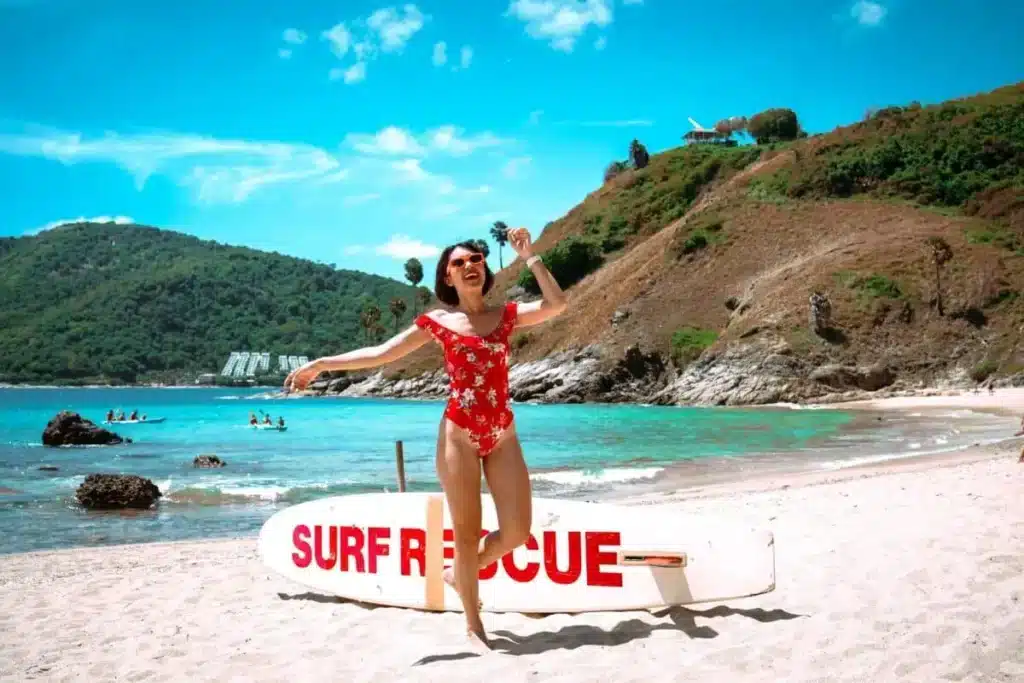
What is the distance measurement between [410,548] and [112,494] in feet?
32.2

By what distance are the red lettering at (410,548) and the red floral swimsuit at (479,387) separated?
5.36 ft

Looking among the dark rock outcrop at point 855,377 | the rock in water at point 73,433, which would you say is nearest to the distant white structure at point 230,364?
the dark rock outcrop at point 855,377

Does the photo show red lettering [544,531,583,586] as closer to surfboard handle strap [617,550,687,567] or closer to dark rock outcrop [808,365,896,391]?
surfboard handle strap [617,550,687,567]

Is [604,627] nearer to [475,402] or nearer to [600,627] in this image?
[600,627]

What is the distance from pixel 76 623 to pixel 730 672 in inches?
160

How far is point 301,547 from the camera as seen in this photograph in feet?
19.1

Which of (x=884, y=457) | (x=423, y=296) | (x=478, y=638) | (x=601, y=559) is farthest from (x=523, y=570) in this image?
(x=423, y=296)

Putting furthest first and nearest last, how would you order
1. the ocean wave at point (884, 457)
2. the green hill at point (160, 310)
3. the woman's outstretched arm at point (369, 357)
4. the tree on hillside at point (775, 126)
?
the green hill at point (160, 310) → the tree on hillside at point (775, 126) → the ocean wave at point (884, 457) → the woman's outstretched arm at point (369, 357)

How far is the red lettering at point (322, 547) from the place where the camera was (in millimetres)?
5691

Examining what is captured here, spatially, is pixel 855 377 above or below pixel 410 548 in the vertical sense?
below

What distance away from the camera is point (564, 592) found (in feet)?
16.8

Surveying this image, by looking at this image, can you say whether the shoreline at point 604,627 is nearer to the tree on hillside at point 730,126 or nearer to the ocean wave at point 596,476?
the ocean wave at point 596,476

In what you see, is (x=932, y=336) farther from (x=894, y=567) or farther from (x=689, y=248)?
(x=894, y=567)

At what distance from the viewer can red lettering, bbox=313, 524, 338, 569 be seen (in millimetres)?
5691
